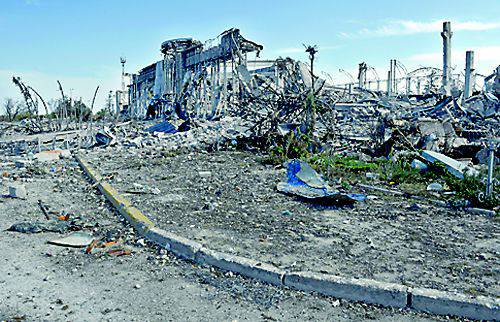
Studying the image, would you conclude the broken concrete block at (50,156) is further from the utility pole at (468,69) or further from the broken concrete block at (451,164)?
the utility pole at (468,69)

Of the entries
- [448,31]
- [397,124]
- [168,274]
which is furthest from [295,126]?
[448,31]

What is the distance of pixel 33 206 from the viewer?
5.46 meters

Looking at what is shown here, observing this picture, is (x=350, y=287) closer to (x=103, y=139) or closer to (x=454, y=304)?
(x=454, y=304)

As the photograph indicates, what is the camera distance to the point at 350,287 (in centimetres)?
277

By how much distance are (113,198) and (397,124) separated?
611 centimetres

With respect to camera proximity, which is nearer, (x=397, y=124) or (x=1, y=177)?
(x=1, y=177)

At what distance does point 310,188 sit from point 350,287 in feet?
9.07

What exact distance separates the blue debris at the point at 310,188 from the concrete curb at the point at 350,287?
194 centimetres

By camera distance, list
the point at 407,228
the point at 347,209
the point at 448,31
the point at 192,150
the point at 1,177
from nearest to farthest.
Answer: the point at 407,228 → the point at 347,209 → the point at 1,177 → the point at 192,150 → the point at 448,31

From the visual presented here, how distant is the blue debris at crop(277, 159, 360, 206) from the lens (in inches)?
197

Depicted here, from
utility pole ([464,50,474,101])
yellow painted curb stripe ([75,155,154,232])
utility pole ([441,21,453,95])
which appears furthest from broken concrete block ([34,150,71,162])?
utility pole ([441,21,453,95])

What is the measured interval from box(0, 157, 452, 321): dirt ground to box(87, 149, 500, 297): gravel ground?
0.35 metres

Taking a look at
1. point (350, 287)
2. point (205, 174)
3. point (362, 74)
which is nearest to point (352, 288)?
point (350, 287)

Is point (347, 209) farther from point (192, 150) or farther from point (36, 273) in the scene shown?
point (192, 150)
